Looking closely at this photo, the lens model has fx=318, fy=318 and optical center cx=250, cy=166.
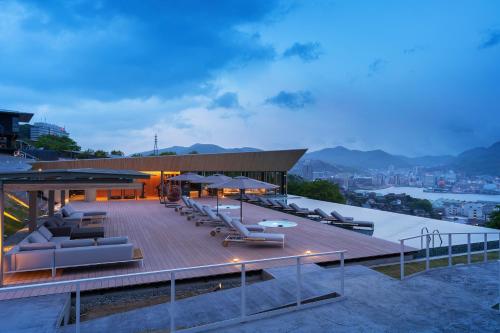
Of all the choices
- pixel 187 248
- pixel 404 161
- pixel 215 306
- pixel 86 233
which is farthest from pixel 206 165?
pixel 404 161

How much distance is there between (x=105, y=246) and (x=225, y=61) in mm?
53296

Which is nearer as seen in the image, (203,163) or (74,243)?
(74,243)

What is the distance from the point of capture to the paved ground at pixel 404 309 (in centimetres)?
384

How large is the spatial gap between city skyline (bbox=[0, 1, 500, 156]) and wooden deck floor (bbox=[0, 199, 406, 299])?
72.5ft

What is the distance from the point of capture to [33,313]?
4125mm

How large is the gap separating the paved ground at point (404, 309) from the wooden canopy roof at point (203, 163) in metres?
15.1

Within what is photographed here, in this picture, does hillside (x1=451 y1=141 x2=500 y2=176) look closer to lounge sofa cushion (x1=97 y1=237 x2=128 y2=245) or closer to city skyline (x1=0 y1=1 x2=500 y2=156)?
city skyline (x1=0 y1=1 x2=500 y2=156)

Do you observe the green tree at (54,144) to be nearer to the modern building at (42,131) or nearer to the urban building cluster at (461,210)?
the modern building at (42,131)

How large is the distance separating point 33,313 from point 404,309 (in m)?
4.93

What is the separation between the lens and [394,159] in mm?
42156

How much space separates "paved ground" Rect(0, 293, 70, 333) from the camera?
3.69 metres

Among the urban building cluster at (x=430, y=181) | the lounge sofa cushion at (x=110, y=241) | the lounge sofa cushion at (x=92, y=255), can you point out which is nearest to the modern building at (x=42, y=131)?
the urban building cluster at (x=430, y=181)

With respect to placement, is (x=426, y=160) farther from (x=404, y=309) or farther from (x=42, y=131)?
(x=42, y=131)

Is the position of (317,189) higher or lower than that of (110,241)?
lower
